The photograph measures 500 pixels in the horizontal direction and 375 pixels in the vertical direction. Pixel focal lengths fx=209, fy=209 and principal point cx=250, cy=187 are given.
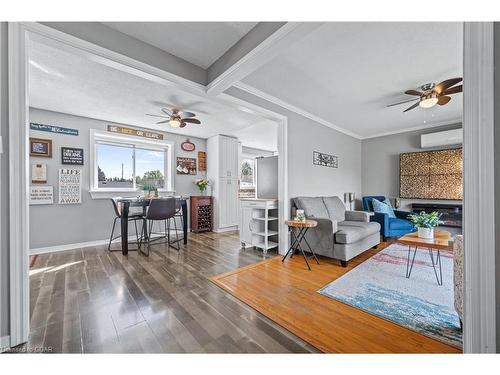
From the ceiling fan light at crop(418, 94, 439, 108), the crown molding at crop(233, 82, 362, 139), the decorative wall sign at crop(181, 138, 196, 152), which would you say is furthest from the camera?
the decorative wall sign at crop(181, 138, 196, 152)

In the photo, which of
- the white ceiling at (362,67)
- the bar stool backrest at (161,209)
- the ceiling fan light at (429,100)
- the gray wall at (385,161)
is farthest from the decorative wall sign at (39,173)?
the gray wall at (385,161)

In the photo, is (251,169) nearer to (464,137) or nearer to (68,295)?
(68,295)

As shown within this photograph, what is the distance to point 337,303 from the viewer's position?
1882 millimetres

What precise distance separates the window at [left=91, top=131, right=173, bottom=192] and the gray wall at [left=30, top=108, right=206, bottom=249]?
7.8 inches

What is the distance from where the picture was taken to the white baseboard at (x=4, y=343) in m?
1.29

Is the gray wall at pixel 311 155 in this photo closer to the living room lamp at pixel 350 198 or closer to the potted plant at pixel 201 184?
the living room lamp at pixel 350 198

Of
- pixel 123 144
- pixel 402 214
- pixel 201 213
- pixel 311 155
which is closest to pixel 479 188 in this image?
pixel 311 155

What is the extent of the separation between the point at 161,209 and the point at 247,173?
12.9 ft

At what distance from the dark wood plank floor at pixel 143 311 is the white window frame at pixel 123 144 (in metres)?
1.45

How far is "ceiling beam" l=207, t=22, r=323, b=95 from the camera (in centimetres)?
152

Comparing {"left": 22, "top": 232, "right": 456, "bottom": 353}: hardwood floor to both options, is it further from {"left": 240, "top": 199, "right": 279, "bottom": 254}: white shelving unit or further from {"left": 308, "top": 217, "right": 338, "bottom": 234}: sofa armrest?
{"left": 240, "top": 199, "right": 279, "bottom": 254}: white shelving unit

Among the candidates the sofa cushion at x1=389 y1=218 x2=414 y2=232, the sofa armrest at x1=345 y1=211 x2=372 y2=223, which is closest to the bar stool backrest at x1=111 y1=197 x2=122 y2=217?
the sofa armrest at x1=345 y1=211 x2=372 y2=223

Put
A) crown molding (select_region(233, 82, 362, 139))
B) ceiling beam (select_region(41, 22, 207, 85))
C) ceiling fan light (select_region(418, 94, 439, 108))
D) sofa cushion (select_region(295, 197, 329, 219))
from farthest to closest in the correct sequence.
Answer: sofa cushion (select_region(295, 197, 329, 219)), crown molding (select_region(233, 82, 362, 139)), ceiling fan light (select_region(418, 94, 439, 108)), ceiling beam (select_region(41, 22, 207, 85))
